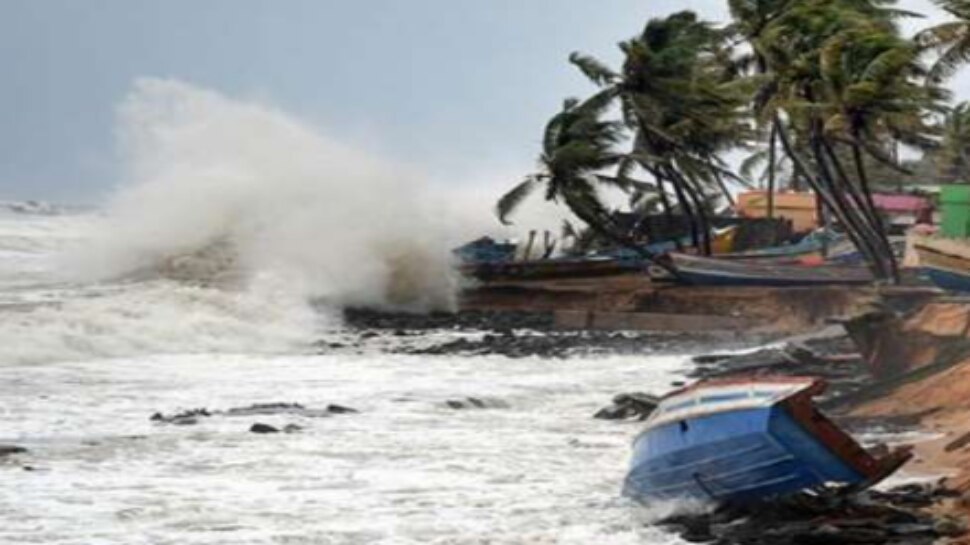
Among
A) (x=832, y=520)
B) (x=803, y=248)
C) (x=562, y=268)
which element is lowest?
(x=832, y=520)

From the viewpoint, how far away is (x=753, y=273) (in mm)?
31469

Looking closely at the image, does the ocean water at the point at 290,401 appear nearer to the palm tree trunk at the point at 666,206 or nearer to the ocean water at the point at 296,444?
the ocean water at the point at 296,444

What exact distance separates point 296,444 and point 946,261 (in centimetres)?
1190

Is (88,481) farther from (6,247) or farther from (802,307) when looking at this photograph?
(6,247)

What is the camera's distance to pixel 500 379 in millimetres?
21469

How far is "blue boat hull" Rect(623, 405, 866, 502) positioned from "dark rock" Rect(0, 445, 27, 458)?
627cm

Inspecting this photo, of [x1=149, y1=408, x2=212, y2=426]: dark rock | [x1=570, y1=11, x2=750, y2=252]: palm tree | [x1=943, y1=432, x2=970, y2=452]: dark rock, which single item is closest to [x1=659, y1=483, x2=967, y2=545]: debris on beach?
[x1=943, y1=432, x2=970, y2=452]: dark rock

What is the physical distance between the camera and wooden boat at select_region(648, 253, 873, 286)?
1205 inches

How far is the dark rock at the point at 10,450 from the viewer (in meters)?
13.9

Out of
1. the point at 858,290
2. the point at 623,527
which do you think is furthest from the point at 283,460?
the point at 858,290

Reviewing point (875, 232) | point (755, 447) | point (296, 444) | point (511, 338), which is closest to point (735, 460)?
point (755, 447)

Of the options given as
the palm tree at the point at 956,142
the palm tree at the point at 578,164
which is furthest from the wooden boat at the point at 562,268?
Answer: the palm tree at the point at 956,142

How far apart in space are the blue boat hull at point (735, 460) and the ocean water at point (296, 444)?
373mm

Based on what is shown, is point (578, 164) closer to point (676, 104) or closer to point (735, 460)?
point (676, 104)
